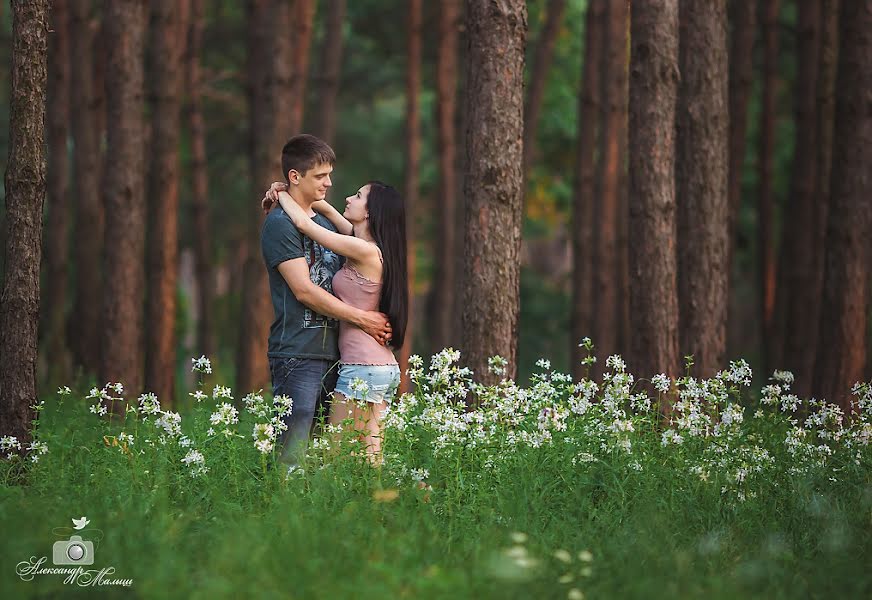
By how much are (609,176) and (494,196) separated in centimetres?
1016

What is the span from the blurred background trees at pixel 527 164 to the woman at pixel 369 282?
1.38m

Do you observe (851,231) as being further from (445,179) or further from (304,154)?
(445,179)

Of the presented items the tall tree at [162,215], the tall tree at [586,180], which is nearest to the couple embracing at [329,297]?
the tall tree at [162,215]

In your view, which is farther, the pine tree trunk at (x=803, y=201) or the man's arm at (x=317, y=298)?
the pine tree trunk at (x=803, y=201)

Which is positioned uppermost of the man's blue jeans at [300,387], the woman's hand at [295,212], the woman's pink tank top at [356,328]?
the woman's hand at [295,212]

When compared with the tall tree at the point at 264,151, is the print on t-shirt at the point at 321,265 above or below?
below

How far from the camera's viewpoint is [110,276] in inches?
472

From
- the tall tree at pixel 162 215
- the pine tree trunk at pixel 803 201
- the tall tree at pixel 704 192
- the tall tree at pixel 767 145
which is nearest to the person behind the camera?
the tall tree at pixel 704 192

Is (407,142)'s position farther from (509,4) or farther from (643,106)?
(509,4)

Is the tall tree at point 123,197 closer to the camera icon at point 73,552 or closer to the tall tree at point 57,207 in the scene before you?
the tall tree at point 57,207

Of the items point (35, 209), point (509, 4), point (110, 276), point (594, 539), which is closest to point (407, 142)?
point (110, 276)

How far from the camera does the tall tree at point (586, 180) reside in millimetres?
18516

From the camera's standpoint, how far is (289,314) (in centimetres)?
731

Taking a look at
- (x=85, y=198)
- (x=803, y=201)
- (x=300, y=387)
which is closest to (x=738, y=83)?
(x=803, y=201)
